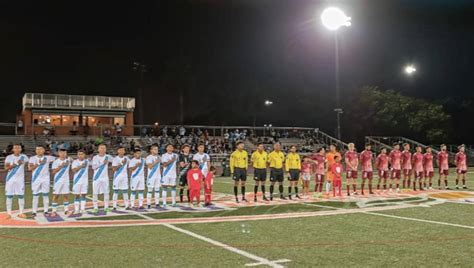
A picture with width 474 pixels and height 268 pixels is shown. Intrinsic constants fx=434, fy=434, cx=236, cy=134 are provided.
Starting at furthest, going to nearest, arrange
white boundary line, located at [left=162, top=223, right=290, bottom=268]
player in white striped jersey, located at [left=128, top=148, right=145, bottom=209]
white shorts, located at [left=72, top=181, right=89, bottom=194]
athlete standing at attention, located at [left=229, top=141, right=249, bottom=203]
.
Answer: athlete standing at attention, located at [left=229, top=141, right=249, bottom=203], player in white striped jersey, located at [left=128, top=148, right=145, bottom=209], white shorts, located at [left=72, top=181, right=89, bottom=194], white boundary line, located at [left=162, top=223, right=290, bottom=268]

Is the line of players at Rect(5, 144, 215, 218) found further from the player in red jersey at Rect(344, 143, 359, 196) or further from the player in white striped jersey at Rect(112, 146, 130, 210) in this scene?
the player in red jersey at Rect(344, 143, 359, 196)

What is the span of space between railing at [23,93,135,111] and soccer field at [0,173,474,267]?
39534mm

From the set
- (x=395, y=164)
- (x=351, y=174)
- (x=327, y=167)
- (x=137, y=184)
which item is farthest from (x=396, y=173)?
(x=137, y=184)

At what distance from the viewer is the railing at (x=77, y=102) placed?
46.8 meters

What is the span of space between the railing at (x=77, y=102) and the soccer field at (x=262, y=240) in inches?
1556

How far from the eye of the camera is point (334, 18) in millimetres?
23484

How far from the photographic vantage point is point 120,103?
167 feet

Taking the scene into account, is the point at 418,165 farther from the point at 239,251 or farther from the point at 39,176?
the point at 39,176

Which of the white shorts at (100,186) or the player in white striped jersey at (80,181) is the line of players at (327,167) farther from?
the player in white striped jersey at (80,181)

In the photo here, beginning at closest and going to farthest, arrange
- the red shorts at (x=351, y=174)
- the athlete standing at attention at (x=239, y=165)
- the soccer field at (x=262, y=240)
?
1. the soccer field at (x=262, y=240)
2. the athlete standing at attention at (x=239, y=165)
3. the red shorts at (x=351, y=174)

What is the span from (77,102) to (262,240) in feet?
145

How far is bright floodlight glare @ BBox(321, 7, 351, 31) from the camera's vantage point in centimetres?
2339

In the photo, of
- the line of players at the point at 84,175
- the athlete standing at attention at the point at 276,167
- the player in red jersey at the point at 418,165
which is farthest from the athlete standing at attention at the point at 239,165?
the player in red jersey at the point at 418,165

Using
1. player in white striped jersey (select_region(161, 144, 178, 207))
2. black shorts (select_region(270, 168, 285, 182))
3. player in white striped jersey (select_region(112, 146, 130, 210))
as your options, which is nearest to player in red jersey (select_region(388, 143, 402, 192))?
black shorts (select_region(270, 168, 285, 182))
